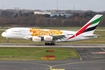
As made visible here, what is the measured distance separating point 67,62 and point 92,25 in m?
28.3

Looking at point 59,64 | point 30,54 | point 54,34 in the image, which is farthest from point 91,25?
point 59,64

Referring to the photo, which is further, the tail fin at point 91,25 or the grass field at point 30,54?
the tail fin at point 91,25

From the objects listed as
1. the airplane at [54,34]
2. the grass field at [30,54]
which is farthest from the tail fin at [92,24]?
the grass field at [30,54]

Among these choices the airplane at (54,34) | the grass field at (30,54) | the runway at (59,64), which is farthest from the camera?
the airplane at (54,34)

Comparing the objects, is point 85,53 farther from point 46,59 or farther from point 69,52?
point 46,59

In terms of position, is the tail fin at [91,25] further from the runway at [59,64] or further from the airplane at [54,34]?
the runway at [59,64]

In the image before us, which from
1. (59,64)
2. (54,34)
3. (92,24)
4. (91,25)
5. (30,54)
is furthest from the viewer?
(54,34)

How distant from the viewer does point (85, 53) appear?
6019 centimetres

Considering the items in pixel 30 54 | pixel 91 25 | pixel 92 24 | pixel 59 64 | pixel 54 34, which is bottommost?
pixel 30 54

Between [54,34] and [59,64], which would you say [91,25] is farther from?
[59,64]

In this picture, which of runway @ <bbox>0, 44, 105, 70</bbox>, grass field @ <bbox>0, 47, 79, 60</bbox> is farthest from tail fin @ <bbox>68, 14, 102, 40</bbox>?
runway @ <bbox>0, 44, 105, 70</bbox>

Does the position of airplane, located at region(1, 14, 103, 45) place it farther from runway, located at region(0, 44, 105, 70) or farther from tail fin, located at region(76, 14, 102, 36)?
runway, located at region(0, 44, 105, 70)

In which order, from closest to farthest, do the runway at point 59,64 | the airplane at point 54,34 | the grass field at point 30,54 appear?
1. the runway at point 59,64
2. the grass field at point 30,54
3. the airplane at point 54,34

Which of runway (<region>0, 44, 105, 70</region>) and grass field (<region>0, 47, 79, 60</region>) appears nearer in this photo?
runway (<region>0, 44, 105, 70</region>)
